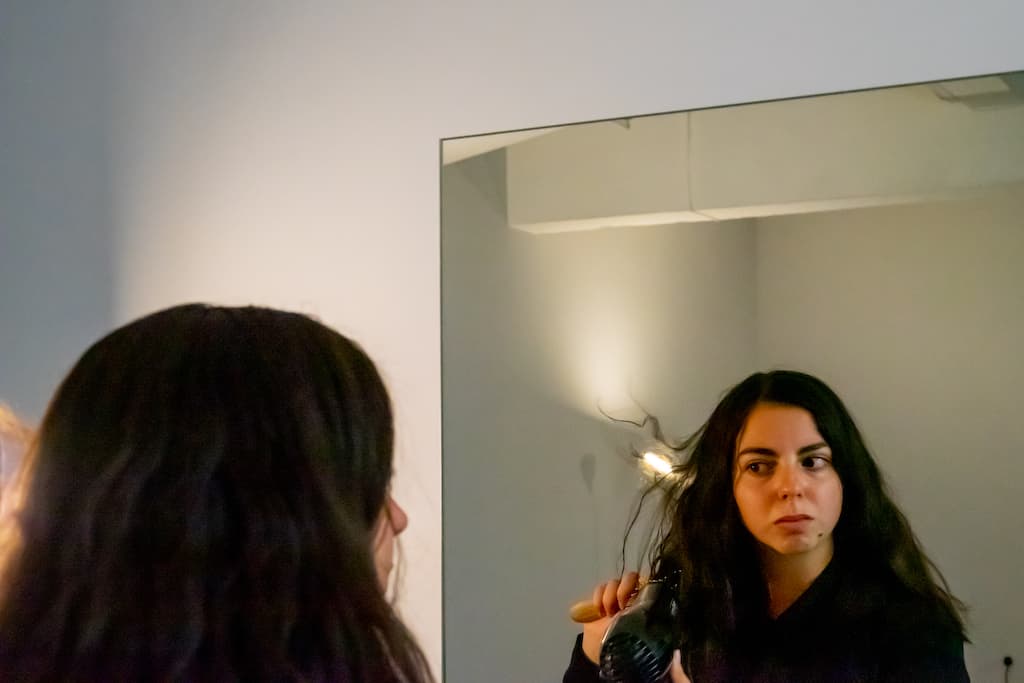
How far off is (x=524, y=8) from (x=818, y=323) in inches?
19.2

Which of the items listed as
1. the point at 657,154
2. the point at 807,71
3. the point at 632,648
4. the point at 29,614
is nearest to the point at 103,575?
the point at 29,614

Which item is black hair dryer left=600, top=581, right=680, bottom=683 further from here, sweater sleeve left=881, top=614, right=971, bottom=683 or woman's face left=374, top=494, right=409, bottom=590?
woman's face left=374, top=494, right=409, bottom=590

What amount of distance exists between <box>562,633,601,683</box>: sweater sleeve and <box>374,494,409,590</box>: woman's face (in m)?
0.40

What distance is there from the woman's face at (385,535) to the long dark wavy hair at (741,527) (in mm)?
373

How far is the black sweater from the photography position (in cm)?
91

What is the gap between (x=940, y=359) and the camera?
91 cm

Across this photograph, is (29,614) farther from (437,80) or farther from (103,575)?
(437,80)

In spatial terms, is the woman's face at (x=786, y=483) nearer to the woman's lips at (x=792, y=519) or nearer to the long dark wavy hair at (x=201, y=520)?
the woman's lips at (x=792, y=519)

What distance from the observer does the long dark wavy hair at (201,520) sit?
0.56m

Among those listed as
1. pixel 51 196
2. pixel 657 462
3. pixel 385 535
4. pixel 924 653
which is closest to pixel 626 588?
pixel 657 462

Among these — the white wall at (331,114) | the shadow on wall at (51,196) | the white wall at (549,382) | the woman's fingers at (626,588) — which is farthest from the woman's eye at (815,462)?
the shadow on wall at (51,196)

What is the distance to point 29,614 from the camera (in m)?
0.58

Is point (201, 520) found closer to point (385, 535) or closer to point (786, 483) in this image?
point (385, 535)

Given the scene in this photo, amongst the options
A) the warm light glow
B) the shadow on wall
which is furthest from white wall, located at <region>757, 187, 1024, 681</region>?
the shadow on wall
